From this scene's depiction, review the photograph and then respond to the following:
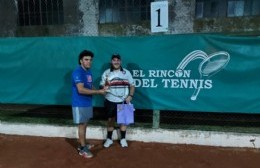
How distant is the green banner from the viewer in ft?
19.2

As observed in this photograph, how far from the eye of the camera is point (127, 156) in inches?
219

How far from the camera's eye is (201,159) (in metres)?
5.39

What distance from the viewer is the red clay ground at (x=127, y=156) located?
520 cm

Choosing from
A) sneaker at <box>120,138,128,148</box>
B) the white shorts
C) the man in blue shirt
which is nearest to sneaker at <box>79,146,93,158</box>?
the man in blue shirt

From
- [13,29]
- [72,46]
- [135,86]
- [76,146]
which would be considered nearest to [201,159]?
[135,86]

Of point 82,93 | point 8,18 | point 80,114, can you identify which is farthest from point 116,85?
point 8,18

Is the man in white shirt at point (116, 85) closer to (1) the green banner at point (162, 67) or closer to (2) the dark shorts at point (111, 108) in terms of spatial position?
(2) the dark shorts at point (111, 108)

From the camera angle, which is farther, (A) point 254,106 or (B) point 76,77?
(A) point 254,106

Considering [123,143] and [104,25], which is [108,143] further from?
[104,25]

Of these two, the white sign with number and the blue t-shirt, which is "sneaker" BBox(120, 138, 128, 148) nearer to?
the blue t-shirt

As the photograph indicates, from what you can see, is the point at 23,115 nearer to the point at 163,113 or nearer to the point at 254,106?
the point at 163,113

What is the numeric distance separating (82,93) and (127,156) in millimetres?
1402

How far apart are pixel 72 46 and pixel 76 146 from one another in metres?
2.06

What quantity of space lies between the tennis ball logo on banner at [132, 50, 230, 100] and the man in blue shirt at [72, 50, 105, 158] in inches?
48.7
